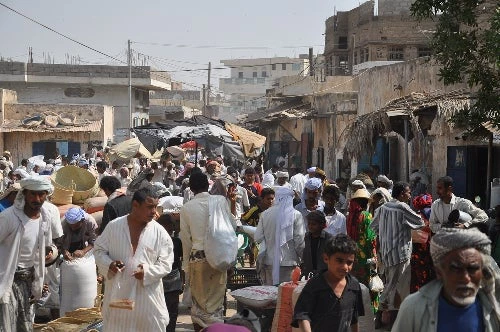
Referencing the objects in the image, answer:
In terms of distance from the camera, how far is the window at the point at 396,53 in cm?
4947

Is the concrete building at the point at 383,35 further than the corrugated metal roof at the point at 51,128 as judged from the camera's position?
Yes

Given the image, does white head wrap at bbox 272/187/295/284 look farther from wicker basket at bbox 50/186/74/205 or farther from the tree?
wicker basket at bbox 50/186/74/205

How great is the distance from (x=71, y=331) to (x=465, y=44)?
480cm

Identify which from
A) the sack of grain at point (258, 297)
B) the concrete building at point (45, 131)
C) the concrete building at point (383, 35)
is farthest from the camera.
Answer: the concrete building at point (383, 35)

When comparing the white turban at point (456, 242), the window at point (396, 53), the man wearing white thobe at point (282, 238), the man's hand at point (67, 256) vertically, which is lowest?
the man's hand at point (67, 256)

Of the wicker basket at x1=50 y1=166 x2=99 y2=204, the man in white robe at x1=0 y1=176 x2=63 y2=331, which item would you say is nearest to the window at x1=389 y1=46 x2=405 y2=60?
the wicker basket at x1=50 y1=166 x2=99 y2=204

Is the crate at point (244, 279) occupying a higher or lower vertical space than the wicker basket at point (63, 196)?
lower

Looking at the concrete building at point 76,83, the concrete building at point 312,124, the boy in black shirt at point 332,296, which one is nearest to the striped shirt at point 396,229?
the boy in black shirt at point 332,296

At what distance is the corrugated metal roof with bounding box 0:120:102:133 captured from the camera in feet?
140

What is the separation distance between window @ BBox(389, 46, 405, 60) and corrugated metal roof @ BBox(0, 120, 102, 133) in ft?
49.8

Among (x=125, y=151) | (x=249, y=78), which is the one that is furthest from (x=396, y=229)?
(x=249, y=78)

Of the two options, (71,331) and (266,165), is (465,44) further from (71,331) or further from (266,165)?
(266,165)

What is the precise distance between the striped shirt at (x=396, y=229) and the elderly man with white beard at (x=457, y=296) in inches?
230

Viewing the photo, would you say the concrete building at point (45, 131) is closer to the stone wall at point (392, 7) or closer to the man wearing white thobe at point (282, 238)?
the stone wall at point (392, 7)
